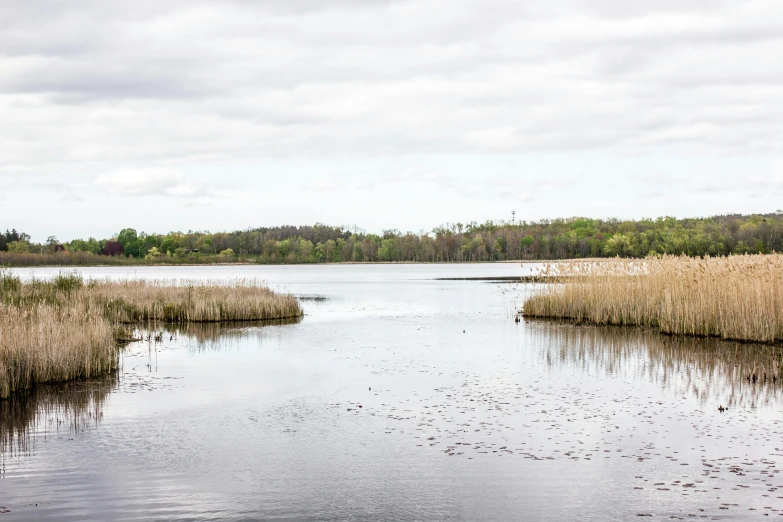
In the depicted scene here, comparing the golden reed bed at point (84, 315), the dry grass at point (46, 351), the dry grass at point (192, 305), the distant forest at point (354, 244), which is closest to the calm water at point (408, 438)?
the dry grass at point (46, 351)

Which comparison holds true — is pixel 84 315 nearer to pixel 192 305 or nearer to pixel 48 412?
pixel 48 412

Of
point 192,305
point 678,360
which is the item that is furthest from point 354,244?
point 678,360

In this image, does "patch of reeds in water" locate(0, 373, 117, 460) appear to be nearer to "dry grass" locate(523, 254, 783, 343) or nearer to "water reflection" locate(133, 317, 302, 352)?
"water reflection" locate(133, 317, 302, 352)

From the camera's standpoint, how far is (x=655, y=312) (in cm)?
2058

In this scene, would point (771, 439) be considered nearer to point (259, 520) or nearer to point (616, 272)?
point (259, 520)

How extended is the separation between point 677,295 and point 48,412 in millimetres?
15997

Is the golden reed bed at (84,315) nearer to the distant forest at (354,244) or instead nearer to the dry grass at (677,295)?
the dry grass at (677,295)

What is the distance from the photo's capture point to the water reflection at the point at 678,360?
11.7 metres

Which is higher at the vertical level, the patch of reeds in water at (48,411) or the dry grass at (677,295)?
the dry grass at (677,295)

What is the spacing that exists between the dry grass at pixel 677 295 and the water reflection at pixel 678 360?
51 centimetres

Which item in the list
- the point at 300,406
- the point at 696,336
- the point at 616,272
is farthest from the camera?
the point at 616,272

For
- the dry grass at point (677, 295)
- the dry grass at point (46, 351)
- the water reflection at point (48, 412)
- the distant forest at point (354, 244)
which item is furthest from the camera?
the distant forest at point (354, 244)

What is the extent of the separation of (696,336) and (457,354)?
255 inches

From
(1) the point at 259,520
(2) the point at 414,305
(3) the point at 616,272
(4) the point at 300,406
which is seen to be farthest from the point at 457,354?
(2) the point at 414,305
